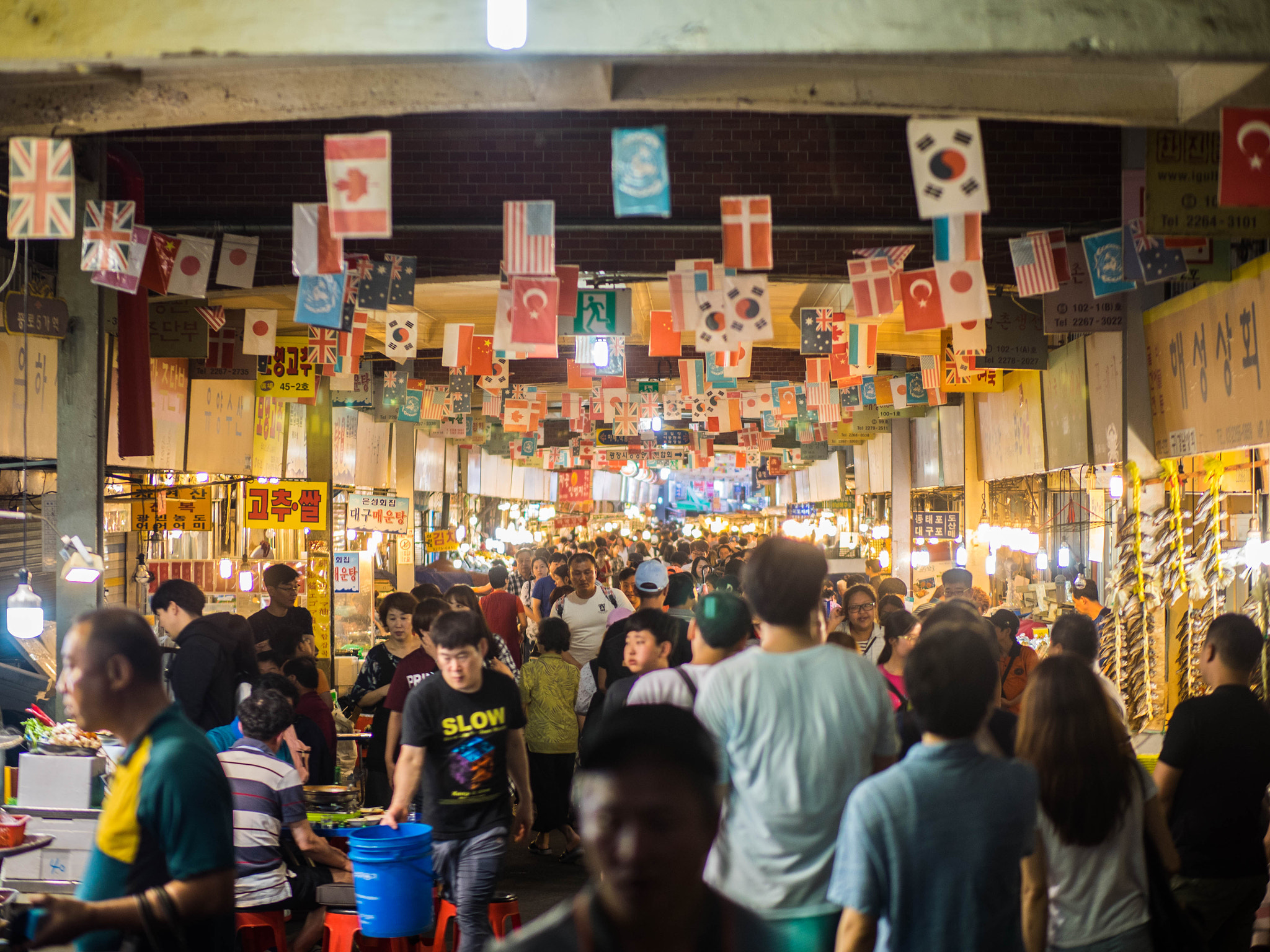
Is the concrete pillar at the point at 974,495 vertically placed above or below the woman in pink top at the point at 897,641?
above

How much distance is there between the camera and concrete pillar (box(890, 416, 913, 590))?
894 inches

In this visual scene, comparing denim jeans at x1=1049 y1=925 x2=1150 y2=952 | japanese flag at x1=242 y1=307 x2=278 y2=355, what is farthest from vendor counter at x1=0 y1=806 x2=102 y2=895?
japanese flag at x1=242 y1=307 x2=278 y2=355

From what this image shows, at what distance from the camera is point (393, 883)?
18.3 feet

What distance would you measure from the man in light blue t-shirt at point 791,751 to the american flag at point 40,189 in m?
5.37

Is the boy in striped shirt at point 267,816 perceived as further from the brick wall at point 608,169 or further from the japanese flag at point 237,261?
the brick wall at point 608,169

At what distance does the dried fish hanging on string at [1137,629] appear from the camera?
9.53m

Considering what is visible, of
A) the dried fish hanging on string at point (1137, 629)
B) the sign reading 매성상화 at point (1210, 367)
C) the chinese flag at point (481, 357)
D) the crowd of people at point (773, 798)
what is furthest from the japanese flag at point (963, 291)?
the chinese flag at point (481, 357)

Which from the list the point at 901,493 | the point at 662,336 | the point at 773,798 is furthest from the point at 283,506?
the point at 901,493

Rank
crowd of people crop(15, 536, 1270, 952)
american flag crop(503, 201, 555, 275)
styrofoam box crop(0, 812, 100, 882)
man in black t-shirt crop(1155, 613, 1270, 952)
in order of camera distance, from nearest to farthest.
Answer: crowd of people crop(15, 536, 1270, 952) → man in black t-shirt crop(1155, 613, 1270, 952) → styrofoam box crop(0, 812, 100, 882) → american flag crop(503, 201, 555, 275)

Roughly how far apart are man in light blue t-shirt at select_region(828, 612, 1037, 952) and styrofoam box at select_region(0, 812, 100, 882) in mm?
5297

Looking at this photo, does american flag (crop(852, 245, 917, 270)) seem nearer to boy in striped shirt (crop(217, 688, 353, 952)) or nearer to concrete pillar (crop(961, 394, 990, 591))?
boy in striped shirt (crop(217, 688, 353, 952))

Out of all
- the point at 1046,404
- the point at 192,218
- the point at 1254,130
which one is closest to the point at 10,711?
the point at 192,218

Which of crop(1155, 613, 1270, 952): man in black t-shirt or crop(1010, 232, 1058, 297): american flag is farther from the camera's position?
crop(1010, 232, 1058, 297): american flag

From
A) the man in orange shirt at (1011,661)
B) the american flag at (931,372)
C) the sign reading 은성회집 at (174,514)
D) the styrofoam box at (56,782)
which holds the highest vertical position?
the american flag at (931,372)
